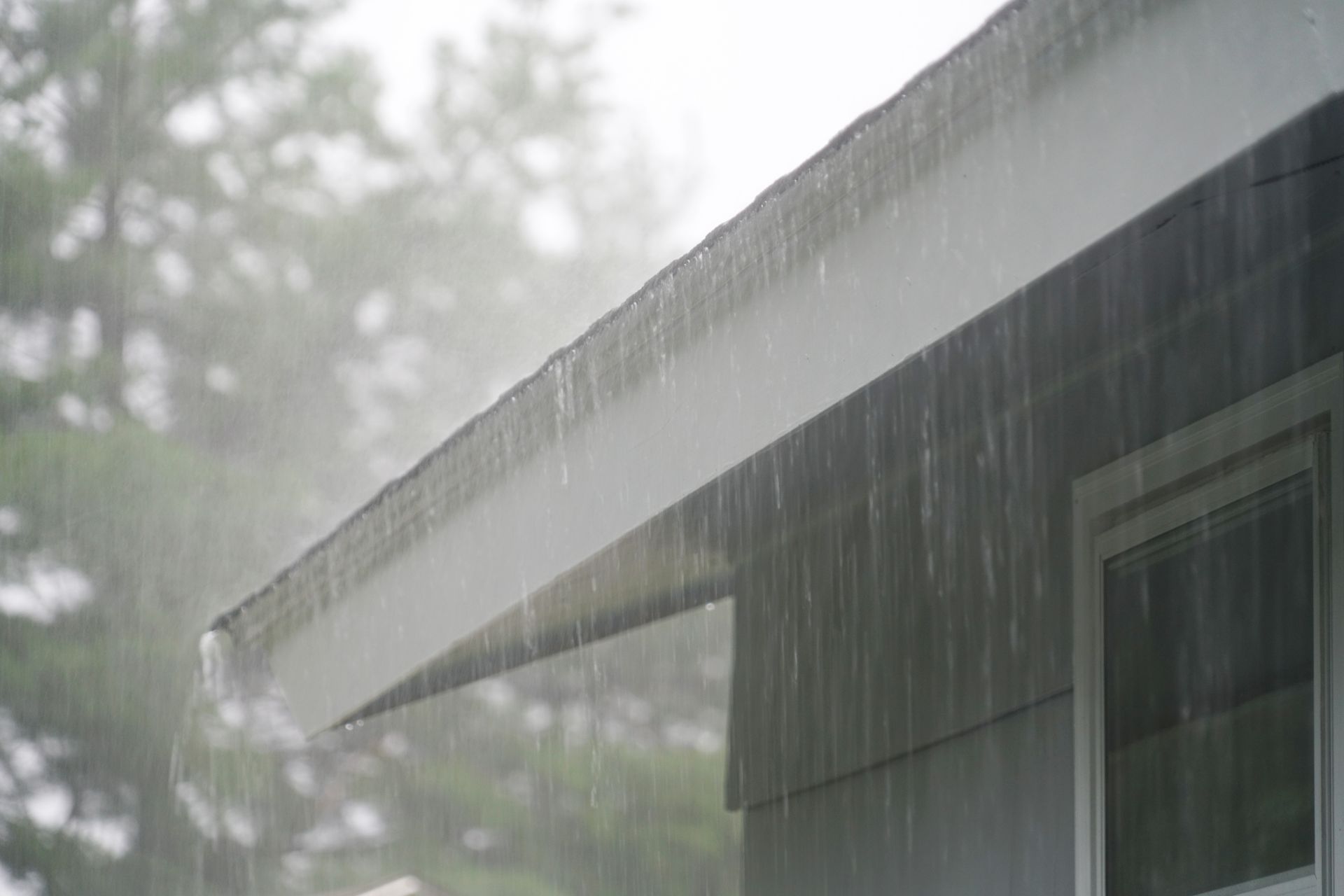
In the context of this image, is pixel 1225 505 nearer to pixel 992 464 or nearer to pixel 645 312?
pixel 992 464

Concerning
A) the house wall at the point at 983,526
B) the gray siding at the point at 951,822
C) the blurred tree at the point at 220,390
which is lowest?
the gray siding at the point at 951,822

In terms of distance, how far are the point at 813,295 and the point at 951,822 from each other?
131 centimetres

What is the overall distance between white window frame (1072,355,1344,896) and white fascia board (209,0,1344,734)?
703 mm

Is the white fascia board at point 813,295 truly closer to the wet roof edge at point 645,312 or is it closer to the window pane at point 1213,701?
the wet roof edge at point 645,312

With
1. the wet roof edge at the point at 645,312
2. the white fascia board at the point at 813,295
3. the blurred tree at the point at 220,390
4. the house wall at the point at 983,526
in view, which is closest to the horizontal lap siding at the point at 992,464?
the house wall at the point at 983,526

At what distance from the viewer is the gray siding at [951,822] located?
2846 mm

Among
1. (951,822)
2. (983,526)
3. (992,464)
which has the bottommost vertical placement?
(951,822)

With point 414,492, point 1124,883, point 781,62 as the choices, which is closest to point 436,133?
point 781,62

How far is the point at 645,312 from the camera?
2.61 meters

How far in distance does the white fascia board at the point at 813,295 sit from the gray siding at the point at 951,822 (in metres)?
0.98

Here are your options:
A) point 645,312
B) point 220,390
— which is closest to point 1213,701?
point 645,312

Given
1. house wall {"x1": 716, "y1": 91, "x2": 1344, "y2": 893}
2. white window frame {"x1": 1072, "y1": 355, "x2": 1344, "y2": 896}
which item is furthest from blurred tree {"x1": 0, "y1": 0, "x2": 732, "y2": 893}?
white window frame {"x1": 1072, "y1": 355, "x2": 1344, "y2": 896}

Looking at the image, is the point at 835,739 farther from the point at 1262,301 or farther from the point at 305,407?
the point at 305,407

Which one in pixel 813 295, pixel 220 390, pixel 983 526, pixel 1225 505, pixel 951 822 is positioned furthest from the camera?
pixel 220 390
